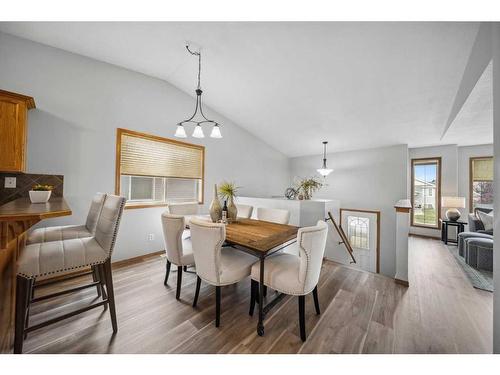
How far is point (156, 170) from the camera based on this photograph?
125 inches

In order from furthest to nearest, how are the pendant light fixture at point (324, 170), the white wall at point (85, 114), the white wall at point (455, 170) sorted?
the white wall at point (455, 170), the pendant light fixture at point (324, 170), the white wall at point (85, 114)

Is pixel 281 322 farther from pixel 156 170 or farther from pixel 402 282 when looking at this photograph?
pixel 156 170

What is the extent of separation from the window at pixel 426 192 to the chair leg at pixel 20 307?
7546 millimetres

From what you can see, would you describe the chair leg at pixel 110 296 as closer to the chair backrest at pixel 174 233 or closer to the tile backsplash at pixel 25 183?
the chair backrest at pixel 174 233

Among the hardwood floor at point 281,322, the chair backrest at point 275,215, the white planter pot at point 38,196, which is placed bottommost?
the hardwood floor at point 281,322

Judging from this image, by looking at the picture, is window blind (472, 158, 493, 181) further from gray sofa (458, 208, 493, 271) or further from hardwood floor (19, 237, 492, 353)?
hardwood floor (19, 237, 492, 353)

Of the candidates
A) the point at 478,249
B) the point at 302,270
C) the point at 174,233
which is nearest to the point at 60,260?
the point at 174,233

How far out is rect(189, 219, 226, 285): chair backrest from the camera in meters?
1.47

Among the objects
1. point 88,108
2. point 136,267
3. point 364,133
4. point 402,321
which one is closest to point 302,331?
point 402,321

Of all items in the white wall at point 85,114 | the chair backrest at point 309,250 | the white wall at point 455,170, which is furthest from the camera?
the white wall at point 455,170

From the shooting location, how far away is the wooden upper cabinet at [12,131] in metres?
1.76

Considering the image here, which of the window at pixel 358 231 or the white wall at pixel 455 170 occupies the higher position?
the white wall at pixel 455 170

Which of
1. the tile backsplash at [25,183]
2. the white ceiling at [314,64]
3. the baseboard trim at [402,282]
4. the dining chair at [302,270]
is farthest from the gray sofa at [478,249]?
the tile backsplash at [25,183]

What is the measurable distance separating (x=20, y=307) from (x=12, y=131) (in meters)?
1.72
